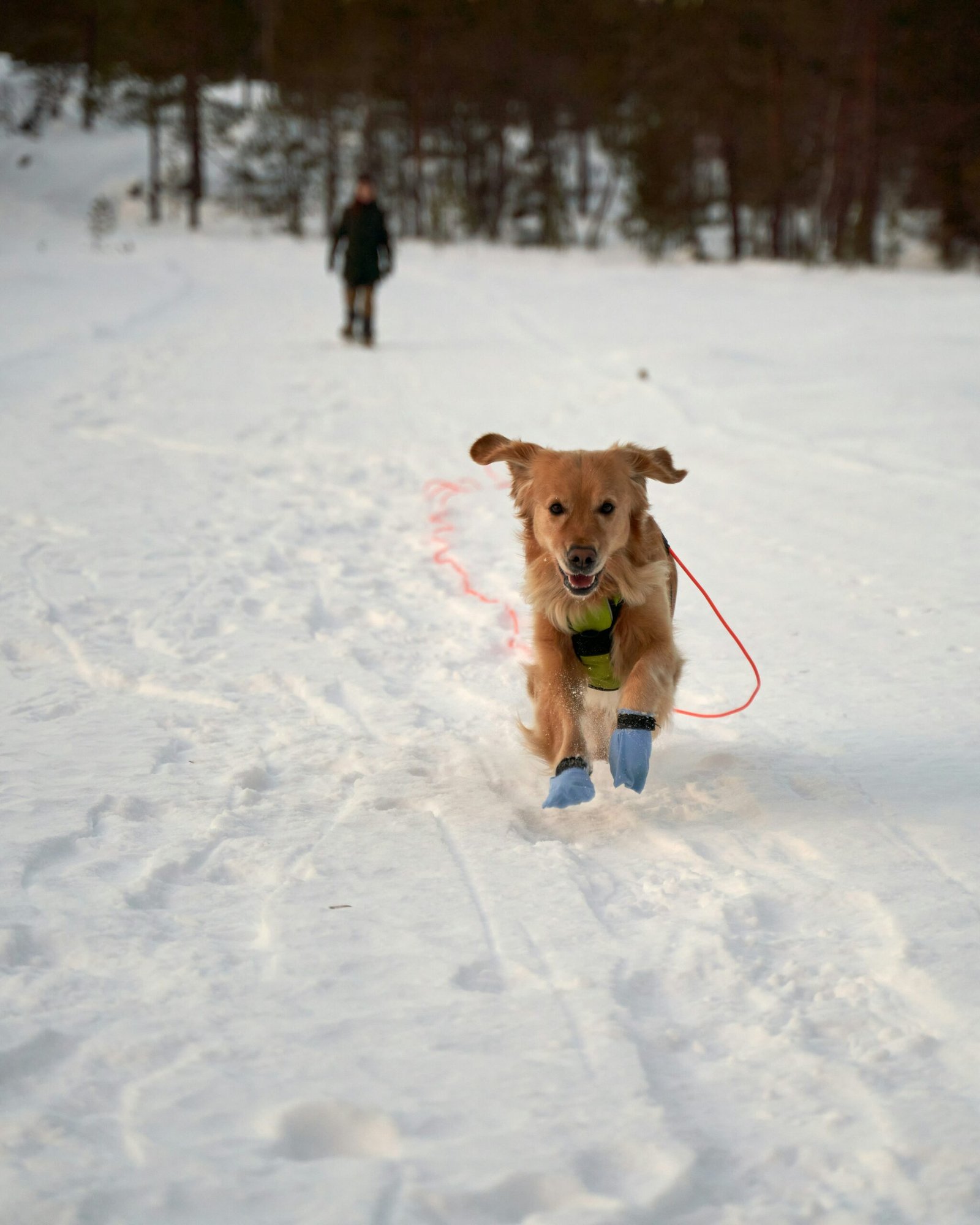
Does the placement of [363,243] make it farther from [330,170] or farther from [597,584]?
[330,170]

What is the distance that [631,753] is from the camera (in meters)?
3.29

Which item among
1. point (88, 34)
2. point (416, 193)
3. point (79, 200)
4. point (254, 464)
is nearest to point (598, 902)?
point (254, 464)

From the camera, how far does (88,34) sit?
4722 centimetres

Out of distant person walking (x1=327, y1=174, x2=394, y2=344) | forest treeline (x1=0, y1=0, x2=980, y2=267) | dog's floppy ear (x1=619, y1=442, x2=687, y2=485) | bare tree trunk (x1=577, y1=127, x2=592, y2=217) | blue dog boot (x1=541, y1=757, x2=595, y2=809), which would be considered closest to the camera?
blue dog boot (x1=541, y1=757, x2=595, y2=809)

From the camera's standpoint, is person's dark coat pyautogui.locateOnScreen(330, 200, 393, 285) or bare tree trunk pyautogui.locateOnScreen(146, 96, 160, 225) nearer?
person's dark coat pyautogui.locateOnScreen(330, 200, 393, 285)

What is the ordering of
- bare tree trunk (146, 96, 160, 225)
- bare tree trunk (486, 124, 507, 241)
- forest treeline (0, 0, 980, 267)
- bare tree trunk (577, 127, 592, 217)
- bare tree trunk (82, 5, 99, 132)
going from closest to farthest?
forest treeline (0, 0, 980, 267) < bare tree trunk (146, 96, 160, 225) < bare tree trunk (486, 124, 507, 241) < bare tree trunk (577, 127, 592, 217) < bare tree trunk (82, 5, 99, 132)

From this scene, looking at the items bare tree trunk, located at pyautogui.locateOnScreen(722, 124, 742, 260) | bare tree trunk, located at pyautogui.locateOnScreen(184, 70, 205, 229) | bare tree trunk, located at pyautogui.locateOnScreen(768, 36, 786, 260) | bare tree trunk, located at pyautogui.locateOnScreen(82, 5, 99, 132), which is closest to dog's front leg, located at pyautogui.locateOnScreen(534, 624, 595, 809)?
bare tree trunk, located at pyautogui.locateOnScreen(768, 36, 786, 260)

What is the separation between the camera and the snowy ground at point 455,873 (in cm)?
196

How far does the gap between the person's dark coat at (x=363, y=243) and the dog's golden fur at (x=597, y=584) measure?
11.4 m

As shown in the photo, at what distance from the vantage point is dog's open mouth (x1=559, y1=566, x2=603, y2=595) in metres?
3.46

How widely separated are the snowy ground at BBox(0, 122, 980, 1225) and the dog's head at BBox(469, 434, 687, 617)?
2.36 feet

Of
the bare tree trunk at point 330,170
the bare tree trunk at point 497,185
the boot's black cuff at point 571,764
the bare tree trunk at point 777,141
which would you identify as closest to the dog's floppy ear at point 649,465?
the boot's black cuff at point 571,764

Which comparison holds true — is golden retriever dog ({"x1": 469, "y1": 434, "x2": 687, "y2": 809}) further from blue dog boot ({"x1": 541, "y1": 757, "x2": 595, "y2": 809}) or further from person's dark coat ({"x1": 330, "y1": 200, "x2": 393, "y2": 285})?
person's dark coat ({"x1": 330, "y1": 200, "x2": 393, "y2": 285})

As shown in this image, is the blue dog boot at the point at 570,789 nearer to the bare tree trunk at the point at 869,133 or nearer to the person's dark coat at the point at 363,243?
the person's dark coat at the point at 363,243
